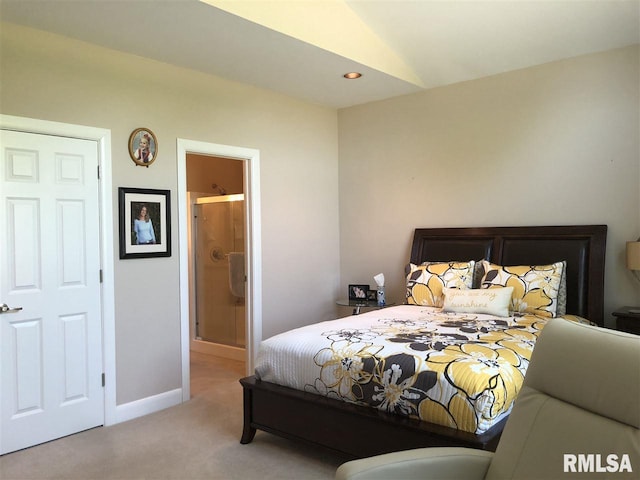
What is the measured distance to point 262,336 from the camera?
4.72 metres

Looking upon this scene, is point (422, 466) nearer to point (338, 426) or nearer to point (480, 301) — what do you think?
point (338, 426)

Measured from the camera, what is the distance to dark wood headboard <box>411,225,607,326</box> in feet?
12.7

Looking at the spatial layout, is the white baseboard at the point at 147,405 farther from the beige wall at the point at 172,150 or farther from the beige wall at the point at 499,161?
the beige wall at the point at 499,161

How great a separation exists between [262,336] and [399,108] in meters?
2.61

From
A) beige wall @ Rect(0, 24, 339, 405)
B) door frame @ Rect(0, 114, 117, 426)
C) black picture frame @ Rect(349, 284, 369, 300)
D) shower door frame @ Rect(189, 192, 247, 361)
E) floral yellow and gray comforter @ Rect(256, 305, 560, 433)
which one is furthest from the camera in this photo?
shower door frame @ Rect(189, 192, 247, 361)

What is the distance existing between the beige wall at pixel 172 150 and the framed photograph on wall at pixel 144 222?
0.06 m

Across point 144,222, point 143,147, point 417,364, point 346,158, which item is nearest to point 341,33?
point 143,147

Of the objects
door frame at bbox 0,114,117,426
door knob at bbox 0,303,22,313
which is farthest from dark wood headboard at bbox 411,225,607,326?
door knob at bbox 0,303,22,313

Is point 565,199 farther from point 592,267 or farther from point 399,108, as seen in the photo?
point 399,108

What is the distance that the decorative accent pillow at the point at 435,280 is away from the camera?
4203 millimetres

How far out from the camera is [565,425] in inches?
62.3

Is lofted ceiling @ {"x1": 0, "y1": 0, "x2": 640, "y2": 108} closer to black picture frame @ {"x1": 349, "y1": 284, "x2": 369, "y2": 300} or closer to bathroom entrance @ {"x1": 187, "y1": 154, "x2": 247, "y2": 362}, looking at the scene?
bathroom entrance @ {"x1": 187, "y1": 154, "x2": 247, "y2": 362}

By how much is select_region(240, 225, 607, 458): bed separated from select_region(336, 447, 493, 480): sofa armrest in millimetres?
613

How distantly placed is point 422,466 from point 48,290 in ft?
8.98
